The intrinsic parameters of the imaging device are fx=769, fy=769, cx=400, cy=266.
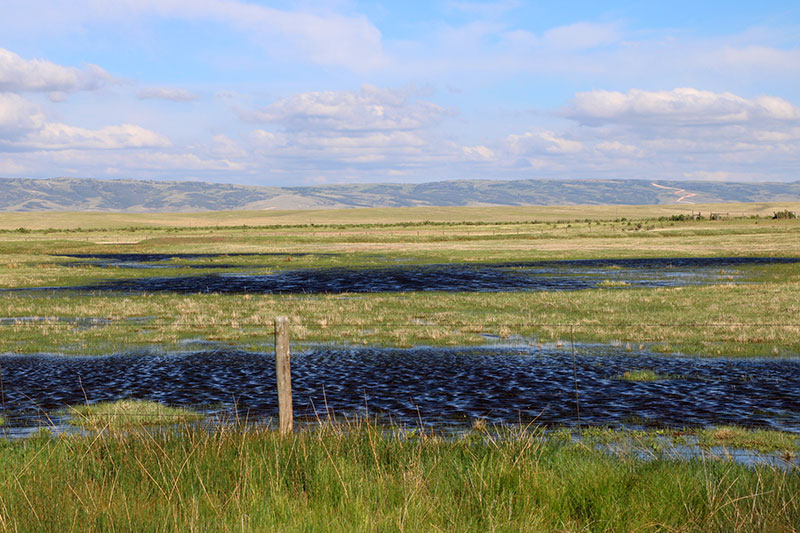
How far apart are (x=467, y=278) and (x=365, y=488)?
45785 mm

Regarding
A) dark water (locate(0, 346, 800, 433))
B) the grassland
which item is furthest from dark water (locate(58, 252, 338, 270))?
dark water (locate(0, 346, 800, 433))

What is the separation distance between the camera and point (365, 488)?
8531mm

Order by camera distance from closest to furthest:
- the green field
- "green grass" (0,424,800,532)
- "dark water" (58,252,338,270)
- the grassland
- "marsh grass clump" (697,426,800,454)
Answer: "green grass" (0,424,800,532) → the green field → "marsh grass clump" (697,426,800,454) → the grassland → "dark water" (58,252,338,270)

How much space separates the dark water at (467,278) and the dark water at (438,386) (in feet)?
69.9

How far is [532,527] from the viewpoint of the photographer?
751 cm

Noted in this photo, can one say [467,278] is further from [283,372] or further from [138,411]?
[283,372]

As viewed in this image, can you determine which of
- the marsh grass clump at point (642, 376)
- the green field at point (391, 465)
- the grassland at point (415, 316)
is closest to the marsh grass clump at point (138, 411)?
the green field at point (391, 465)

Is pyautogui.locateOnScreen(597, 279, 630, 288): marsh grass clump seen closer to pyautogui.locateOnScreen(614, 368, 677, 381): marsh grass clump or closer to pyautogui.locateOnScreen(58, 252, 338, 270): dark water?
pyautogui.locateOnScreen(614, 368, 677, 381): marsh grass clump

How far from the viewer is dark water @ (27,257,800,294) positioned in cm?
4759

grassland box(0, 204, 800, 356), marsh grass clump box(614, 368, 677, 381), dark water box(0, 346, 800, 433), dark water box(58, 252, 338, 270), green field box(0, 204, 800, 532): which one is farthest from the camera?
dark water box(58, 252, 338, 270)

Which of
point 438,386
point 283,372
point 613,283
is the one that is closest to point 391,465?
point 283,372

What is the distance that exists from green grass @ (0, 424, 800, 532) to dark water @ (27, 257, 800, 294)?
35.8m

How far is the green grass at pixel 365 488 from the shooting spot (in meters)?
7.58

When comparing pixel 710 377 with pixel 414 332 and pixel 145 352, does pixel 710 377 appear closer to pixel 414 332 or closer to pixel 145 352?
pixel 414 332
